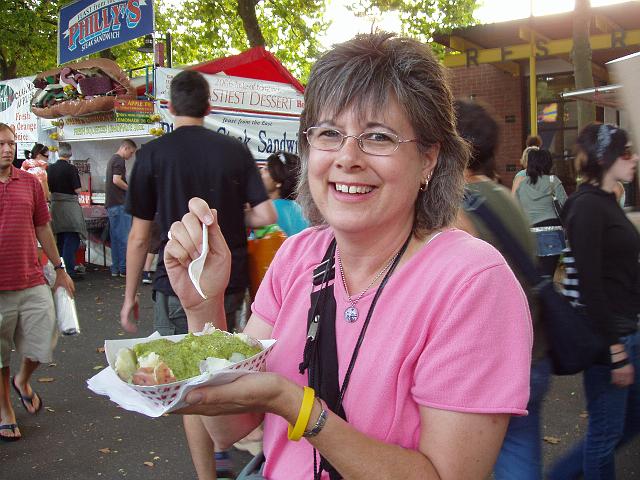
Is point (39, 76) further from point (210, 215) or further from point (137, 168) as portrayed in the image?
point (210, 215)

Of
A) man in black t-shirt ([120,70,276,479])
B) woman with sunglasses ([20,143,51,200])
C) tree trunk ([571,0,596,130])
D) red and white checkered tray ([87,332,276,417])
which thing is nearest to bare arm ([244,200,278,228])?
man in black t-shirt ([120,70,276,479])

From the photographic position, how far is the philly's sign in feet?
38.7

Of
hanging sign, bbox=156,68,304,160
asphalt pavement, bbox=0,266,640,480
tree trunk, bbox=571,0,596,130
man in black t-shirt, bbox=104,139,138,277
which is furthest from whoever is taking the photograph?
man in black t-shirt, bbox=104,139,138,277

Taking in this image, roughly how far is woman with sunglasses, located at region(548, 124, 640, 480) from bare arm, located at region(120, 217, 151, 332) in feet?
8.22

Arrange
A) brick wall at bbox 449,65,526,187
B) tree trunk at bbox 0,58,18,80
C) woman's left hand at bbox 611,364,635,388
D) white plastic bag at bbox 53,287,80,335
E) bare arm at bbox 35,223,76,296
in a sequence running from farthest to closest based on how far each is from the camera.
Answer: tree trunk at bbox 0,58,18,80 → brick wall at bbox 449,65,526,187 → bare arm at bbox 35,223,76,296 → white plastic bag at bbox 53,287,80,335 → woman's left hand at bbox 611,364,635,388

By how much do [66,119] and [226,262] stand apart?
42.2ft

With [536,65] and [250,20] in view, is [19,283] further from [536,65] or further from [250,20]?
[536,65]

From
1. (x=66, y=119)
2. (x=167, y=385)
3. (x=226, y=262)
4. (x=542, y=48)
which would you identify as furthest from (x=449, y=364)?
(x=542, y=48)

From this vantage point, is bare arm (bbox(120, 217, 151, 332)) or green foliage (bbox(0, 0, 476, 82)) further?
green foliage (bbox(0, 0, 476, 82))

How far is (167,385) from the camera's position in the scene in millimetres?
1469

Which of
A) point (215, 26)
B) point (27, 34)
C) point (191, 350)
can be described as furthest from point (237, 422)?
point (27, 34)

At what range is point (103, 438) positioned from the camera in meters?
5.14

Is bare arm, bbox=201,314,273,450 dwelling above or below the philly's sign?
below

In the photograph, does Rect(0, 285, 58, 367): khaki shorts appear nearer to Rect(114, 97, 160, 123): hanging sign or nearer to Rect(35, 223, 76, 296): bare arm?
Rect(35, 223, 76, 296): bare arm
